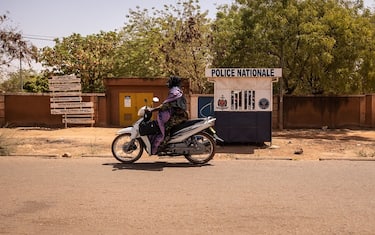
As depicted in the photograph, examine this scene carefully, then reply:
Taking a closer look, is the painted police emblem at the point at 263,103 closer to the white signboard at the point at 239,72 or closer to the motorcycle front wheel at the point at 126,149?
the white signboard at the point at 239,72

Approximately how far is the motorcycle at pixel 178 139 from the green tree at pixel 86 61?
19.6m

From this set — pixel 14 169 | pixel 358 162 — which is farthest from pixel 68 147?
pixel 358 162

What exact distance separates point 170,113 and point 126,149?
1.24 m

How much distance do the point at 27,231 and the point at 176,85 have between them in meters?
5.39

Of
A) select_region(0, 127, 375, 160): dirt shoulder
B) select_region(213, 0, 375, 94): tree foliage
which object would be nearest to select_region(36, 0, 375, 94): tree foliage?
select_region(213, 0, 375, 94): tree foliage

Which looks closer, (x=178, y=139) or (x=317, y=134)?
(x=178, y=139)

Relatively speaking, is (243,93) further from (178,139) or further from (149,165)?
(149,165)

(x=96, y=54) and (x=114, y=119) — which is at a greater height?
(x=96, y=54)

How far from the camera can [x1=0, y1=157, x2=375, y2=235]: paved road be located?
5.42 metres

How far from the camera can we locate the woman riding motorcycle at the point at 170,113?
9812 millimetres

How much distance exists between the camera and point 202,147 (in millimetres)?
9914

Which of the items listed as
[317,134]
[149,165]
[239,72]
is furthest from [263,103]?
[317,134]

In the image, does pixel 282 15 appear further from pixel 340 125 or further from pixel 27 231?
pixel 27 231

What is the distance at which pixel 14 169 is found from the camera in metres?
9.31
